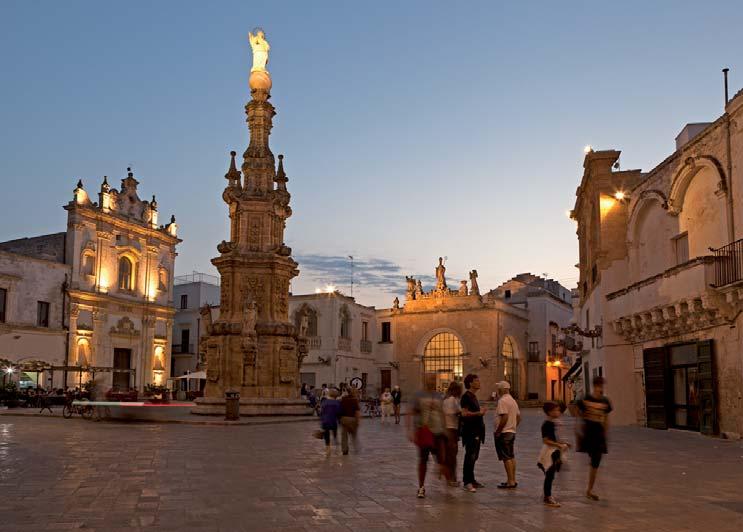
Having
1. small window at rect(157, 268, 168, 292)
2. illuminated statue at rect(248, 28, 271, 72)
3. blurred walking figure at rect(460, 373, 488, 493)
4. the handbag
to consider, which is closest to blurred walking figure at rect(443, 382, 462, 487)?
blurred walking figure at rect(460, 373, 488, 493)

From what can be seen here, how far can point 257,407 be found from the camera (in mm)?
26219

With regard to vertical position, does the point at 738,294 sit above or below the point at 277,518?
above

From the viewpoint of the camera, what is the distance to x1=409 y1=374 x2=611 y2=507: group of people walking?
30.2ft

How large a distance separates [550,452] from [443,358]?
42.4 metres

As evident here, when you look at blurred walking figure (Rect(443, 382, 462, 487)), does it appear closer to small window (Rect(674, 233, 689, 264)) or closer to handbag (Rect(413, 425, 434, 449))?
handbag (Rect(413, 425, 434, 449))

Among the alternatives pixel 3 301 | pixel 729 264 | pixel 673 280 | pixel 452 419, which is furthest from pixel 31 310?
pixel 452 419

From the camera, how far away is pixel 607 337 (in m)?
25.5

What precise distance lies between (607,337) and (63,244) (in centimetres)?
3390

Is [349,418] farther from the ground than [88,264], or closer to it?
closer to it

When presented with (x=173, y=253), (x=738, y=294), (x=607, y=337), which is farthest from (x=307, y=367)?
(x=738, y=294)

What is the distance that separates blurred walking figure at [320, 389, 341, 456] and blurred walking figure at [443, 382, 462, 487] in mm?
4554

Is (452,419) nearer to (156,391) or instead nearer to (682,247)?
(682,247)

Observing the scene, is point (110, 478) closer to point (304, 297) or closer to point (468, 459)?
point (468, 459)

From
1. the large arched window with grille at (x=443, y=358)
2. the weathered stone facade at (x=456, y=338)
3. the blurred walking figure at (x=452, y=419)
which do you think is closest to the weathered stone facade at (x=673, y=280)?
the blurred walking figure at (x=452, y=419)
